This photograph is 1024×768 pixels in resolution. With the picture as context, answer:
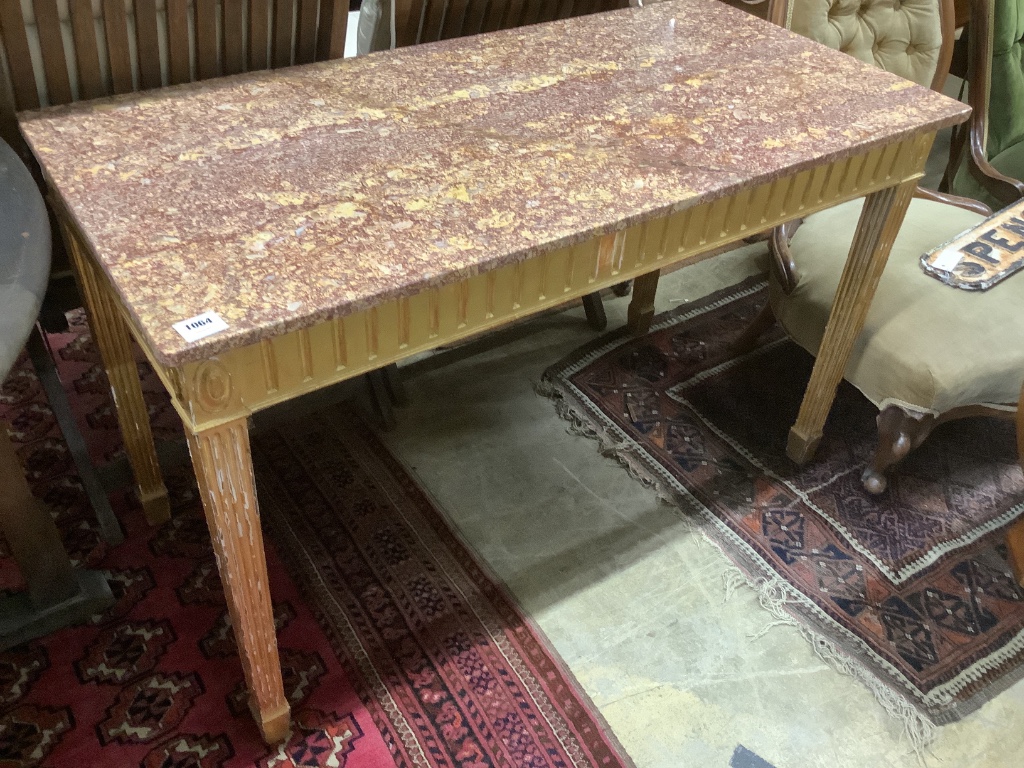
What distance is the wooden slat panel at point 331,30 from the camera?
1424 millimetres

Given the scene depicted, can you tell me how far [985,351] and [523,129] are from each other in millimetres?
988

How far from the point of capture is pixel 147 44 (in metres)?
1.30

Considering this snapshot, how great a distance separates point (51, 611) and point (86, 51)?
3.00 ft

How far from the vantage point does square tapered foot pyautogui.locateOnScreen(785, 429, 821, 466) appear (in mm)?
1858

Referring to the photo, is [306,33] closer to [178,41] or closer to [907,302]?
[178,41]

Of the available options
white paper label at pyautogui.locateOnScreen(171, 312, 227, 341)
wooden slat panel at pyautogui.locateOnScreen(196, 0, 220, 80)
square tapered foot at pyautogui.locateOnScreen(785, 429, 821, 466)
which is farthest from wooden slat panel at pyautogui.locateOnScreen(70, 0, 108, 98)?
square tapered foot at pyautogui.locateOnScreen(785, 429, 821, 466)

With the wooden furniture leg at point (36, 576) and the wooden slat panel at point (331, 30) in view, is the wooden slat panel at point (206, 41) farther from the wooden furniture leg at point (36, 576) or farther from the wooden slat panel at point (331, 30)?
the wooden furniture leg at point (36, 576)

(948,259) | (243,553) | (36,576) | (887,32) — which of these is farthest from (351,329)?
(887,32)

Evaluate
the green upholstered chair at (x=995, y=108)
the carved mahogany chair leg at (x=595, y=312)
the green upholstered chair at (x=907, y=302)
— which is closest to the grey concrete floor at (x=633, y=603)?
the carved mahogany chair leg at (x=595, y=312)

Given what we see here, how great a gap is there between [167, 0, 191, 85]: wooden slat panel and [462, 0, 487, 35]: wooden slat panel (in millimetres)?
571

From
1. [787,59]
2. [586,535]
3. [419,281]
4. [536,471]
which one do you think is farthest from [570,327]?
[419,281]

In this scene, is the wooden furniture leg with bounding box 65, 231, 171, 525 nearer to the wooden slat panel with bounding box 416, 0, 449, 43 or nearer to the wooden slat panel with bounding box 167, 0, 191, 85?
the wooden slat panel with bounding box 167, 0, 191, 85

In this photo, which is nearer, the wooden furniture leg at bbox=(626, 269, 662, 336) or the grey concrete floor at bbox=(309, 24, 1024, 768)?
the grey concrete floor at bbox=(309, 24, 1024, 768)

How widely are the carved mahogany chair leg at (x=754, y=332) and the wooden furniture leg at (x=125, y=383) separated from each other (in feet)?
4.56
